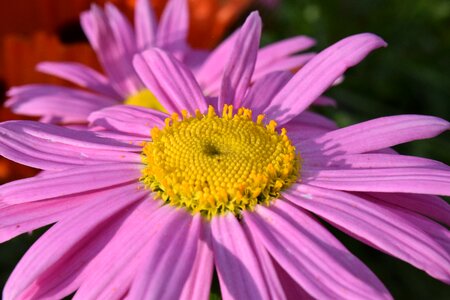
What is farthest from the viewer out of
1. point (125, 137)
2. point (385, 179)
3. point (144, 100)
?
point (144, 100)

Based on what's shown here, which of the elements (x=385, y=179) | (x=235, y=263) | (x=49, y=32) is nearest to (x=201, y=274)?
(x=235, y=263)

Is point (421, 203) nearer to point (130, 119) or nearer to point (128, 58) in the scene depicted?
point (130, 119)

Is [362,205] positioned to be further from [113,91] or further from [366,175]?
[113,91]

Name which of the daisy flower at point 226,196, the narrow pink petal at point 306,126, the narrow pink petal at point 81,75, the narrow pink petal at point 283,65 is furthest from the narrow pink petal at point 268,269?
the narrow pink petal at point 81,75

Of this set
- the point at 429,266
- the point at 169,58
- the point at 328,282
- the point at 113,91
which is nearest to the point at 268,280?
the point at 328,282

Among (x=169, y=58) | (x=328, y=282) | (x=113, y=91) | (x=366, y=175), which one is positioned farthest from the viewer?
(x=113, y=91)
